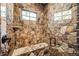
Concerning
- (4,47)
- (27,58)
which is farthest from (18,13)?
(27,58)

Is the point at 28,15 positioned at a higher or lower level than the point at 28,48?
higher

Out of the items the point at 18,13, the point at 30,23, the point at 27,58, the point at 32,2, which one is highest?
the point at 32,2

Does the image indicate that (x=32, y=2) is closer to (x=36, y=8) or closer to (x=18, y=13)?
(x=36, y=8)

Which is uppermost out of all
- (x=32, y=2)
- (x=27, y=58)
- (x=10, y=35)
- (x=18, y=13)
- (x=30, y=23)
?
(x=32, y=2)

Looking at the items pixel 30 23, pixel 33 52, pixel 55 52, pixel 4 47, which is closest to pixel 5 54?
pixel 4 47

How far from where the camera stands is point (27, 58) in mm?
1895

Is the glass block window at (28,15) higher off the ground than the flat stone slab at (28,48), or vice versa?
the glass block window at (28,15)

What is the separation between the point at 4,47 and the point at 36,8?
65cm

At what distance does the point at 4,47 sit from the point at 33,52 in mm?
377

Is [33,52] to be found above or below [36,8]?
below

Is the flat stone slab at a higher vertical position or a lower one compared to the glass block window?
lower

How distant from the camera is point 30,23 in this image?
1.88 meters

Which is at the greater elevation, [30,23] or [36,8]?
[36,8]

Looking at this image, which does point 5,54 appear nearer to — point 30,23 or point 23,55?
point 23,55
